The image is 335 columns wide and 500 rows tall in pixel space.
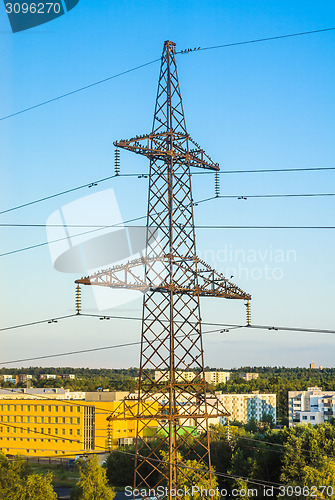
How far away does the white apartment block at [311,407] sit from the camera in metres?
88.0

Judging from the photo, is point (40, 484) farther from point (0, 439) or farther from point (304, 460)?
point (0, 439)

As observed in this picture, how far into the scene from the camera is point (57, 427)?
7631 centimetres

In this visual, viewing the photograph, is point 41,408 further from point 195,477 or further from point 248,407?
point 195,477

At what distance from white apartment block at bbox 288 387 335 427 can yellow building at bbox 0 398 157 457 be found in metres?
23.3

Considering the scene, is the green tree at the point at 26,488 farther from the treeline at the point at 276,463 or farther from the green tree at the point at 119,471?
the green tree at the point at 119,471

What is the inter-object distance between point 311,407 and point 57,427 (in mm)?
36495

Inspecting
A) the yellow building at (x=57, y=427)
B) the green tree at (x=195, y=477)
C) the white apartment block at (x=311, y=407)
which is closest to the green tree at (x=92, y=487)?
the green tree at (x=195, y=477)

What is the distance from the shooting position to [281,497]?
110 ft

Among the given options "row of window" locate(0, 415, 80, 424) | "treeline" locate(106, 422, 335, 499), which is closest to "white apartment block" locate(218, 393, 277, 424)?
"row of window" locate(0, 415, 80, 424)

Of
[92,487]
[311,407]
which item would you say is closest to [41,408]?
[311,407]

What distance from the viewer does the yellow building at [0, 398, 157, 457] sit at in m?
71.3

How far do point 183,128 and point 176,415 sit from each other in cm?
825

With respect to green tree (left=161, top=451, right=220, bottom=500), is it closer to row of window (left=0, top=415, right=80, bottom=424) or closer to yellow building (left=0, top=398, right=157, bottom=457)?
yellow building (left=0, top=398, right=157, bottom=457)

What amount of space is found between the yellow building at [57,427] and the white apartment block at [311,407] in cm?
2325
